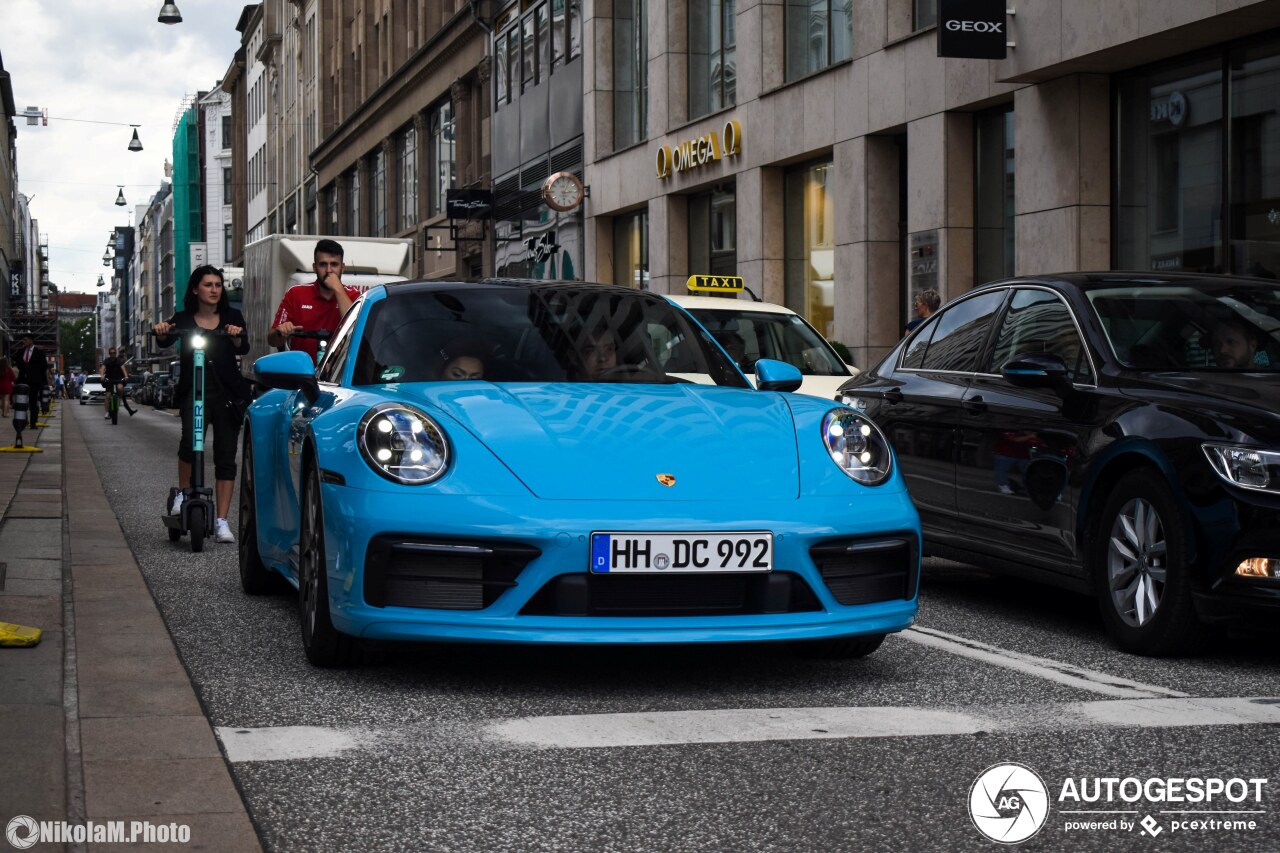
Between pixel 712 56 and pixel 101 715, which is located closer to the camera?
pixel 101 715

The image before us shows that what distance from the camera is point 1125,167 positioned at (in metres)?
16.8

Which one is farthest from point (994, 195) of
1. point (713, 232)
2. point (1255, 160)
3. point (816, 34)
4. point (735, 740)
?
point (735, 740)

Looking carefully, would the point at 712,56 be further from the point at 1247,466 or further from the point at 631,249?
the point at 1247,466

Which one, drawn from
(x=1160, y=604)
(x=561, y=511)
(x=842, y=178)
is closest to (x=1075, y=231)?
(x=842, y=178)

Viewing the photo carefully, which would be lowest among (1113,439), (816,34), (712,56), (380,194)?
(1113,439)

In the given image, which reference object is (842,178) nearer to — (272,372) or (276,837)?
(272,372)

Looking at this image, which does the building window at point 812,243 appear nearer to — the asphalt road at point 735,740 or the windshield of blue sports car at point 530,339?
the windshield of blue sports car at point 530,339

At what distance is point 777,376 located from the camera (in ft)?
20.9

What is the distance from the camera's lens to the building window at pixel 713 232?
26.0 m

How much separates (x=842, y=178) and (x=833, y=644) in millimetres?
16749

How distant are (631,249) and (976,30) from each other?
14109mm

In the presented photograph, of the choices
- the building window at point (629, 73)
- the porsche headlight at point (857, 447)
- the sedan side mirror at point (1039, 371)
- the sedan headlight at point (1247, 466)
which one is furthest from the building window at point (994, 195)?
the porsche headlight at point (857, 447)

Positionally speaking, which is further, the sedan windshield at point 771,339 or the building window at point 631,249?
the building window at point 631,249

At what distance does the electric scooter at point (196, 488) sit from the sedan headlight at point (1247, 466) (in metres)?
5.60
